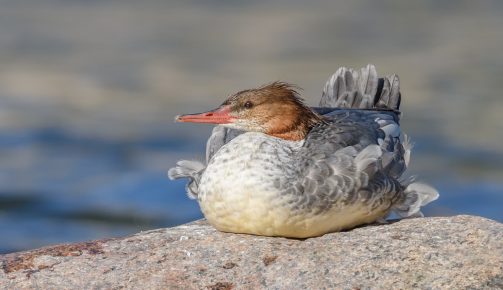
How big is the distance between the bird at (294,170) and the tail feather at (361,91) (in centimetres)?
66

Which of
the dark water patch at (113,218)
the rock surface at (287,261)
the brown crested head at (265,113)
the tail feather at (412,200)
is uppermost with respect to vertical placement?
the dark water patch at (113,218)

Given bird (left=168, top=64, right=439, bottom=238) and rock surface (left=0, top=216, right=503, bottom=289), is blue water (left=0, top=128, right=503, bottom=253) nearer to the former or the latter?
bird (left=168, top=64, right=439, bottom=238)

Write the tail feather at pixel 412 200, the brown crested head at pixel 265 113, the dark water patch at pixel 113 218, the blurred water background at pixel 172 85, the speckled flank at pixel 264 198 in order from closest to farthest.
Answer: the speckled flank at pixel 264 198, the brown crested head at pixel 265 113, the tail feather at pixel 412 200, the dark water patch at pixel 113 218, the blurred water background at pixel 172 85

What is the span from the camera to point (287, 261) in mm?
5953

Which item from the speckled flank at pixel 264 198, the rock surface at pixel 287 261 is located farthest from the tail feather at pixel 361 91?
the rock surface at pixel 287 261

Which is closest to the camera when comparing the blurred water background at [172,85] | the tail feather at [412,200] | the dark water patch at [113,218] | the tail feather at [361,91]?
the tail feather at [412,200]

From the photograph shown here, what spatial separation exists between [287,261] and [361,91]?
2.29 meters

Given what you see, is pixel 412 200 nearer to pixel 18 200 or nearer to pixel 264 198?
pixel 264 198

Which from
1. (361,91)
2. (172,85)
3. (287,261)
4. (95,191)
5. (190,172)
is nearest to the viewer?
(287,261)

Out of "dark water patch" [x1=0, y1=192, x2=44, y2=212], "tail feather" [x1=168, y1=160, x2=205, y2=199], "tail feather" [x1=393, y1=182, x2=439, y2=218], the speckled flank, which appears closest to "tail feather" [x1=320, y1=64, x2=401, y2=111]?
"tail feather" [x1=393, y1=182, x2=439, y2=218]

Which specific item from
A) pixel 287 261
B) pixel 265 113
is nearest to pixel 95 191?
pixel 265 113

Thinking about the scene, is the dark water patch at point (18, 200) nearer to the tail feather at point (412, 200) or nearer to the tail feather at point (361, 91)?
the tail feather at point (361, 91)

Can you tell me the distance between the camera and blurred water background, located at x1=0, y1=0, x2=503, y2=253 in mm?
12344

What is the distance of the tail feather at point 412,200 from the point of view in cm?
698
